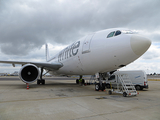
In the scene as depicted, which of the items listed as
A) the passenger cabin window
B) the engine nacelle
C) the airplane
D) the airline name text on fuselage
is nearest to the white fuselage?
the airplane

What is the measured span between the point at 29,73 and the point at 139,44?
935 cm

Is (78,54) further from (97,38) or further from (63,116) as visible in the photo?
(63,116)

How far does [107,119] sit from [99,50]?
438 cm

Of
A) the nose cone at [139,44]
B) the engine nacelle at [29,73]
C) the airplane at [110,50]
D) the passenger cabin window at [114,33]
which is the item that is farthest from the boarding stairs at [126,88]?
the engine nacelle at [29,73]

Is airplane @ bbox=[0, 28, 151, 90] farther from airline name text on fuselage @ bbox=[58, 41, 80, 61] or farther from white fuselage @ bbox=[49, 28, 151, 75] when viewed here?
airline name text on fuselage @ bbox=[58, 41, 80, 61]

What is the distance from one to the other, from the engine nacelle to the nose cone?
8.05m

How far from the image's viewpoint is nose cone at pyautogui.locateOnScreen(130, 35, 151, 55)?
581 centimetres

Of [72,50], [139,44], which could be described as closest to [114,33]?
[139,44]

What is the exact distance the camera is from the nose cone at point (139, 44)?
581cm

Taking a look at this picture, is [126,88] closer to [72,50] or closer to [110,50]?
[110,50]

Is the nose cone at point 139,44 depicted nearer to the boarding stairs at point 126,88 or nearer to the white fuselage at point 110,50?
the white fuselage at point 110,50

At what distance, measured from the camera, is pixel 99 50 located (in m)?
7.21

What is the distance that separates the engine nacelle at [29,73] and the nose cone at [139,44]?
8.05m

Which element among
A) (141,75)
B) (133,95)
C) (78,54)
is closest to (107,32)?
(78,54)
